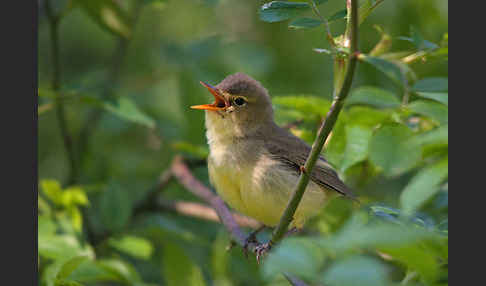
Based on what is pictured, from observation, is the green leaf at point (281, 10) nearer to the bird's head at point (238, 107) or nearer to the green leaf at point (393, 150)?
the green leaf at point (393, 150)

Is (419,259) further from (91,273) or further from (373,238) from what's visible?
(91,273)

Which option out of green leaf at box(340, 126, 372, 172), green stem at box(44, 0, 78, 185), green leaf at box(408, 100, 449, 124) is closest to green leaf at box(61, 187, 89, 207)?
green stem at box(44, 0, 78, 185)

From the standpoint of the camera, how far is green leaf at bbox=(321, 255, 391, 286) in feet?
3.17

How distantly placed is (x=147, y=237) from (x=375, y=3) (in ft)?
8.90

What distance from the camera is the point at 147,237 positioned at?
3.94 meters

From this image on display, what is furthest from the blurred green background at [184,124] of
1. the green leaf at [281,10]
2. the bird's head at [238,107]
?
the green leaf at [281,10]

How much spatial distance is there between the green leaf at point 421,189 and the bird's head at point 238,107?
2104 millimetres

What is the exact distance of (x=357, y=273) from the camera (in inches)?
39.1

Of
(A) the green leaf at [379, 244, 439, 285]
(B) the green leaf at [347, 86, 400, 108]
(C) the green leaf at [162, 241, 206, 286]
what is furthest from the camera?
(C) the green leaf at [162, 241, 206, 286]

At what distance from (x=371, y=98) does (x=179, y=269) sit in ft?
7.27

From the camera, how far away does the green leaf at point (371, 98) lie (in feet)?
4.68

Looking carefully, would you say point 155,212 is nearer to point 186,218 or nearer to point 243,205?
point 186,218

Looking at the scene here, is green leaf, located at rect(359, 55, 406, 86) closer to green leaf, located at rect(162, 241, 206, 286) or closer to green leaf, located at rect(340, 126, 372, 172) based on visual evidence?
green leaf, located at rect(340, 126, 372, 172)

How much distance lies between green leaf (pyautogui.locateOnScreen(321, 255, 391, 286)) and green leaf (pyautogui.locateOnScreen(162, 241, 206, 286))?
237cm
